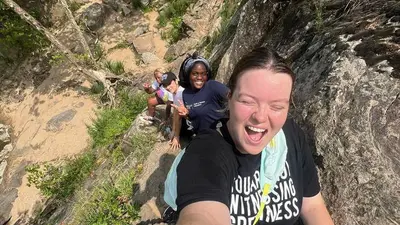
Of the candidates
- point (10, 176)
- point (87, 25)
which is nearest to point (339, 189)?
point (10, 176)

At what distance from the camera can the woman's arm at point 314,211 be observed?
1.91 metres

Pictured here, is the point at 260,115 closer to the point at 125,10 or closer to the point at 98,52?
the point at 98,52

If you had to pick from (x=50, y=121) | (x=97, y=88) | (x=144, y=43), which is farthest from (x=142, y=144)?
(x=144, y=43)

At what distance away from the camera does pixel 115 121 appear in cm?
734

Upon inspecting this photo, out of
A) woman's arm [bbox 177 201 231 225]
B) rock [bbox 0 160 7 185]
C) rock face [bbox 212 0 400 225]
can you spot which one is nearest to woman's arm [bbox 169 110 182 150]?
rock face [bbox 212 0 400 225]

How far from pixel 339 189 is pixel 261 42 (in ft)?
6.76

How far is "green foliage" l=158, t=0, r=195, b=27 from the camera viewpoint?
10125 millimetres

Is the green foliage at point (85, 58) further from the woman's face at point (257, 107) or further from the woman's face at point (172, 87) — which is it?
the woman's face at point (257, 107)

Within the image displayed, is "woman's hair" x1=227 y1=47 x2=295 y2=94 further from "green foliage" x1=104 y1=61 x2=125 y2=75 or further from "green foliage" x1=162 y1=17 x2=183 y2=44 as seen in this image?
"green foliage" x1=104 y1=61 x2=125 y2=75

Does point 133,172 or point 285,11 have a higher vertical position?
point 285,11

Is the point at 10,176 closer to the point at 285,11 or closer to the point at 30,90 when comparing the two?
the point at 30,90

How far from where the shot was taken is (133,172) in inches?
182

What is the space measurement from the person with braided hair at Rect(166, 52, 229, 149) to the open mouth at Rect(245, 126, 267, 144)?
1.73m

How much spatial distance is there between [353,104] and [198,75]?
173cm
